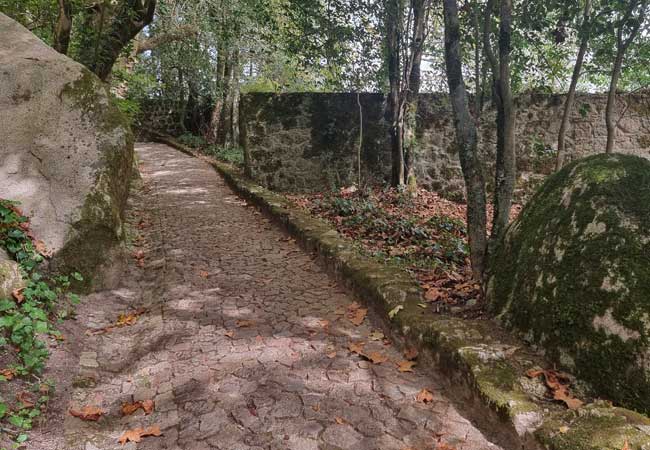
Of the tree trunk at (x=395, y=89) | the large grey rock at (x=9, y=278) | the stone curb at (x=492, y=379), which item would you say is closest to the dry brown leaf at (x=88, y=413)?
the large grey rock at (x=9, y=278)

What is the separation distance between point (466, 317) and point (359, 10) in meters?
6.13

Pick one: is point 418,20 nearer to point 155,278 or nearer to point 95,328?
point 155,278

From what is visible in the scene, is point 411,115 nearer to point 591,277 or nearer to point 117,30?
point 117,30

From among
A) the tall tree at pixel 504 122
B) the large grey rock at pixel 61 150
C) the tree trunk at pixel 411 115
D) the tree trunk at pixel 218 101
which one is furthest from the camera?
the tree trunk at pixel 218 101

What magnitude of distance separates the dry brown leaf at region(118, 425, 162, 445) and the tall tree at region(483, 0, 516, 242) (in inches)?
106

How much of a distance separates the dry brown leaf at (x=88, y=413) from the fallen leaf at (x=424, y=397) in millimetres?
1853

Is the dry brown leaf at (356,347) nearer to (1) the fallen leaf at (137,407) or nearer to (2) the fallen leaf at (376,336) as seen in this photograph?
(2) the fallen leaf at (376,336)

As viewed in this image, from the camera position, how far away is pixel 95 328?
3750 millimetres

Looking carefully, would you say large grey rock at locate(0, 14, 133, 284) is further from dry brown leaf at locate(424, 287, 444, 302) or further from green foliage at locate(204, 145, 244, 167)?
green foliage at locate(204, 145, 244, 167)

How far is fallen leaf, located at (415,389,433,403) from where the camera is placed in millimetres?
2697

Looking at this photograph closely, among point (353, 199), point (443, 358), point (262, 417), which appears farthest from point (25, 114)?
point (353, 199)

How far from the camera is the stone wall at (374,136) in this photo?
8.95 metres

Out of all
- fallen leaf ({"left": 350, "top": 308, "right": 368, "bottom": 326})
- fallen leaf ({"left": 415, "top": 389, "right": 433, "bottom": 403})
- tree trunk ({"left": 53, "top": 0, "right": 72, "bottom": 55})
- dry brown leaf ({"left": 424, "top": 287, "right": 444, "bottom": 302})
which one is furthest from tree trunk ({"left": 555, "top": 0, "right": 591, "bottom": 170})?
tree trunk ({"left": 53, "top": 0, "right": 72, "bottom": 55})

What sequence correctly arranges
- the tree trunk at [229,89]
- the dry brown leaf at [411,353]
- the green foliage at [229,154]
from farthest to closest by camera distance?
the tree trunk at [229,89] < the green foliage at [229,154] < the dry brown leaf at [411,353]
